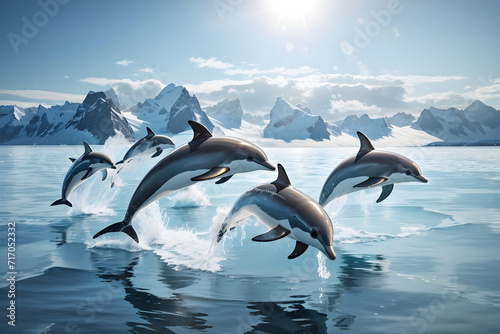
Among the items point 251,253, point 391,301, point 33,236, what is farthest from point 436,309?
point 33,236

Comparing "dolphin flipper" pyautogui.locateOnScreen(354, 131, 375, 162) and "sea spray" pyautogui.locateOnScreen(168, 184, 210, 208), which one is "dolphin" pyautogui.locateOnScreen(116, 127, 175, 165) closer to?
"sea spray" pyautogui.locateOnScreen(168, 184, 210, 208)

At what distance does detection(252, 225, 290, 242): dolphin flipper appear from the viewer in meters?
8.01

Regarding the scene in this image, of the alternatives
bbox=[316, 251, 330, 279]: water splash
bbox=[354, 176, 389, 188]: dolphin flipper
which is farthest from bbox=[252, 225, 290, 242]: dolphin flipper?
bbox=[354, 176, 389, 188]: dolphin flipper

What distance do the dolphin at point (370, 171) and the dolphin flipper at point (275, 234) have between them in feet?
13.2

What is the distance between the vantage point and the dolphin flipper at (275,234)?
801 cm

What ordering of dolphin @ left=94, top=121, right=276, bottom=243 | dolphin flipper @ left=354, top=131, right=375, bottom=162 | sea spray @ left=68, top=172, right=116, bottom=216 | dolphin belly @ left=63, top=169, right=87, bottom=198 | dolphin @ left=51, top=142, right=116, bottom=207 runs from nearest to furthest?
dolphin @ left=94, top=121, right=276, bottom=243 < dolphin flipper @ left=354, top=131, right=375, bottom=162 < dolphin @ left=51, top=142, right=116, bottom=207 < dolphin belly @ left=63, top=169, right=87, bottom=198 < sea spray @ left=68, top=172, right=116, bottom=216

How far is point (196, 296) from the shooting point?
896 centimetres

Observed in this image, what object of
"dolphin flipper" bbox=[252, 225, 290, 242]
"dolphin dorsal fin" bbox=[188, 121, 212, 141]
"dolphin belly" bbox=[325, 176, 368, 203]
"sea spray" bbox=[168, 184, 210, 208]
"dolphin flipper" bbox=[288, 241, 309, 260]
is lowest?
"sea spray" bbox=[168, 184, 210, 208]

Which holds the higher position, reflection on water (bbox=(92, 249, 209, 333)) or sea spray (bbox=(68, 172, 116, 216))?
reflection on water (bbox=(92, 249, 209, 333))

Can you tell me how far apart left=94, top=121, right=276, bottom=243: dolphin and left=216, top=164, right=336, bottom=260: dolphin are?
2.16ft

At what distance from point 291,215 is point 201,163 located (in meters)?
2.52

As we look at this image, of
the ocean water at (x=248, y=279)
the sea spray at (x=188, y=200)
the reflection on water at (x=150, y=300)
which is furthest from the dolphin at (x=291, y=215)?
the sea spray at (x=188, y=200)

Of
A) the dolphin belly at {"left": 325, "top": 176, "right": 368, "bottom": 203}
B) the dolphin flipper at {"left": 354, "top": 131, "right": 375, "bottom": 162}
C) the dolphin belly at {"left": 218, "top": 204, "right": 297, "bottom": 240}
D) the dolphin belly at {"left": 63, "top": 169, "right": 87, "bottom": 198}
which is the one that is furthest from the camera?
the dolphin belly at {"left": 63, "top": 169, "right": 87, "bottom": 198}

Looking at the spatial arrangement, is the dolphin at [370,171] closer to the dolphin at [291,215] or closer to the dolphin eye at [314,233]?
the dolphin at [291,215]
